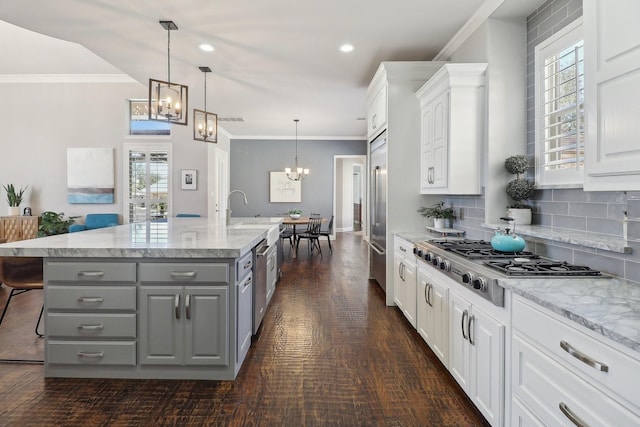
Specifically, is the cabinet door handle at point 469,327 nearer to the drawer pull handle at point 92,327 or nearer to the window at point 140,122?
the drawer pull handle at point 92,327

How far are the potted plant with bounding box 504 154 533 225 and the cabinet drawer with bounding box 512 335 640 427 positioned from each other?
132cm

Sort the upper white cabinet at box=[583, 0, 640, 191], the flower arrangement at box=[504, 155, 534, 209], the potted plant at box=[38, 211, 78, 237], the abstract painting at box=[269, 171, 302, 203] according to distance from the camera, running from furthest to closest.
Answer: the abstract painting at box=[269, 171, 302, 203], the potted plant at box=[38, 211, 78, 237], the flower arrangement at box=[504, 155, 534, 209], the upper white cabinet at box=[583, 0, 640, 191]

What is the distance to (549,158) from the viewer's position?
99.1 inches

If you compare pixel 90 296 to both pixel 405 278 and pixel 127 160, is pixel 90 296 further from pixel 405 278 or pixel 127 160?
pixel 127 160

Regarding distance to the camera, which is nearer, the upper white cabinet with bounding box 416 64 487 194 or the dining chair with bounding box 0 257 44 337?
the dining chair with bounding box 0 257 44 337

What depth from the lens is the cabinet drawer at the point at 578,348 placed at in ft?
3.20

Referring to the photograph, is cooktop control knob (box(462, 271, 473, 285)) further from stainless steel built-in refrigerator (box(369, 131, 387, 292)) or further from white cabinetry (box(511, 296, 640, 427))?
stainless steel built-in refrigerator (box(369, 131, 387, 292))

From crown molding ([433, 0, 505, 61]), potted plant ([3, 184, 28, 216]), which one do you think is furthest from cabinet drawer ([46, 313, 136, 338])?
potted plant ([3, 184, 28, 216])

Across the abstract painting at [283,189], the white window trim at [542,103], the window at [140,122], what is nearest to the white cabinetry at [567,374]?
the white window trim at [542,103]

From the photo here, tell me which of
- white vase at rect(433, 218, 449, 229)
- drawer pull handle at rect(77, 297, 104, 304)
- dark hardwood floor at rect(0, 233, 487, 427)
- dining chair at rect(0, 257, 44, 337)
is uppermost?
white vase at rect(433, 218, 449, 229)

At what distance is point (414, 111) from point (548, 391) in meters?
3.10

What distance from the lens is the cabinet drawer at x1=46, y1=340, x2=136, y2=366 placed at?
226 cm

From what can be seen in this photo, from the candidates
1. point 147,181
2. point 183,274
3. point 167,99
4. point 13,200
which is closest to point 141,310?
point 183,274

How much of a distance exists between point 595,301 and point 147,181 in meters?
7.55
